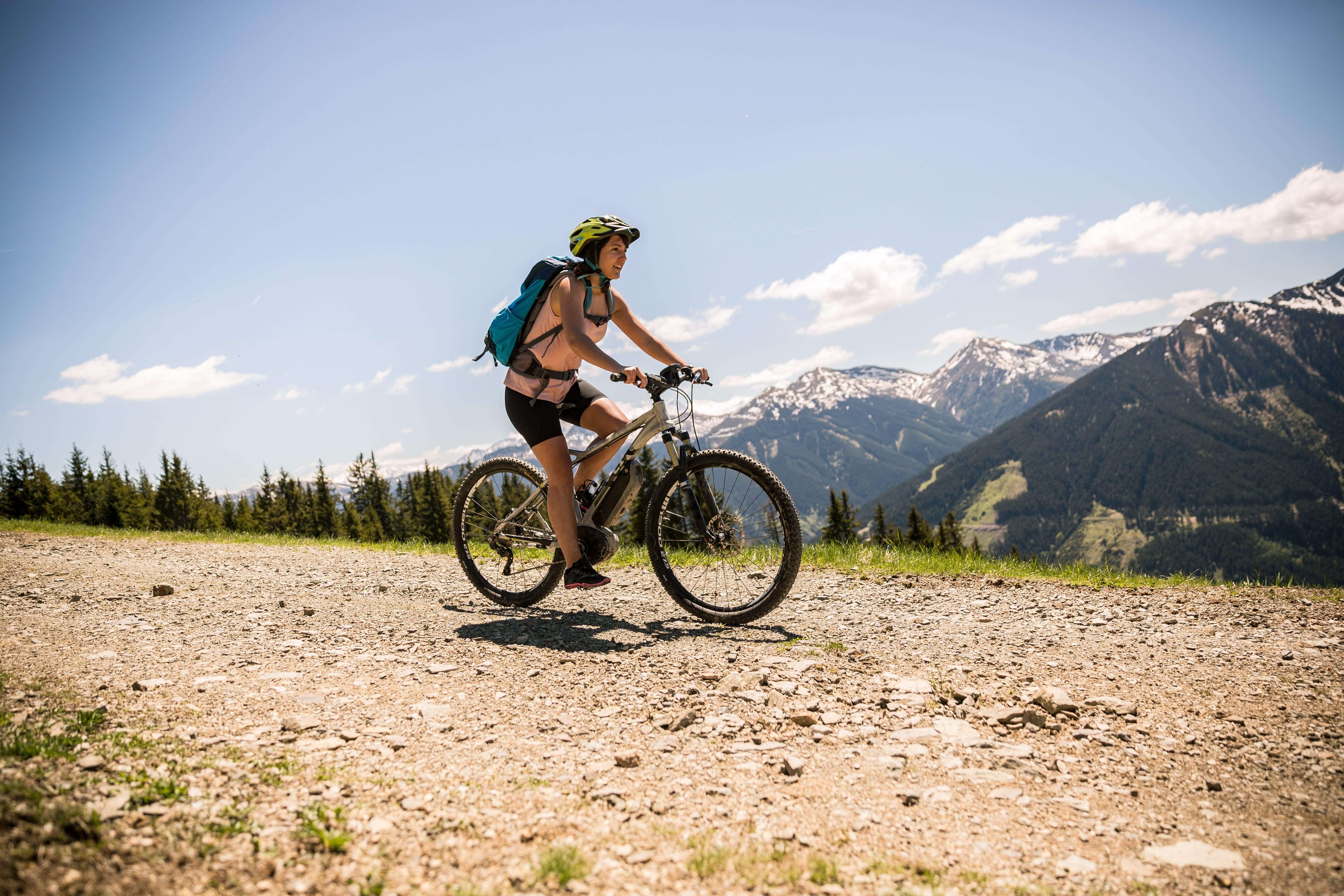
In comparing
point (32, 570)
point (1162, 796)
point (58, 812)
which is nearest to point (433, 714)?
point (58, 812)

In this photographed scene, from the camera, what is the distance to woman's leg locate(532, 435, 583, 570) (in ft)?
19.6

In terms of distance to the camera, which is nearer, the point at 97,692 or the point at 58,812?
the point at 58,812

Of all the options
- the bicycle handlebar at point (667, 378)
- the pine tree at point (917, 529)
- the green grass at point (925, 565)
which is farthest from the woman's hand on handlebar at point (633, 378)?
the pine tree at point (917, 529)

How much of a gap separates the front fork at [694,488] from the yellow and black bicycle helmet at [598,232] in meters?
1.83

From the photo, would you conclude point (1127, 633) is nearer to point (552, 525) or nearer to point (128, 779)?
point (552, 525)

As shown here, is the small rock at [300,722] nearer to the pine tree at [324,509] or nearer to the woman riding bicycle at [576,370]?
the woman riding bicycle at [576,370]

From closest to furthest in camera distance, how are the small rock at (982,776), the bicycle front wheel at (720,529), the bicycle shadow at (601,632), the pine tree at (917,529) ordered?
the small rock at (982,776) < the bicycle shadow at (601,632) < the bicycle front wheel at (720,529) < the pine tree at (917,529)

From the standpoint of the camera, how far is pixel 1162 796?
Result: 103 inches

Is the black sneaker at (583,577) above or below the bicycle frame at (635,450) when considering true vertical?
below

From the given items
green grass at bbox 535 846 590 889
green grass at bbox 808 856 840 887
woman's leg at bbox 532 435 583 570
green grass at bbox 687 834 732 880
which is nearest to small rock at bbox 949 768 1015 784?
green grass at bbox 808 856 840 887

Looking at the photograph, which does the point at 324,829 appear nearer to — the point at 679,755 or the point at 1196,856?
the point at 679,755

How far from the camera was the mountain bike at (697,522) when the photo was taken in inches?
217

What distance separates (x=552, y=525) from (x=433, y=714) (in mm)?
2618

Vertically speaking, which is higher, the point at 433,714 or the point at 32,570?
the point at 32,570
